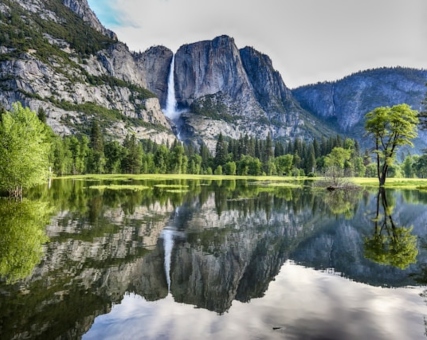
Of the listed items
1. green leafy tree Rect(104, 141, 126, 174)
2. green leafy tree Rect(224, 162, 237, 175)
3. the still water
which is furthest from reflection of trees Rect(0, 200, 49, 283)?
green leafy tree Rect(224, 162, 237, 175)

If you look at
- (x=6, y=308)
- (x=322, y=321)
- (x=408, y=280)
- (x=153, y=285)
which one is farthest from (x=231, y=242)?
(x=6, y=308)

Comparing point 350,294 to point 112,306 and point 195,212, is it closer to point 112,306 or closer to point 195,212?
point 112,306

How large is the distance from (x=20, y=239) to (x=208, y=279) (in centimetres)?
1237

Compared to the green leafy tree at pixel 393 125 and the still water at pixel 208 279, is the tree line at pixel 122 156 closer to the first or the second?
the green leafy tree at pixel 393 125

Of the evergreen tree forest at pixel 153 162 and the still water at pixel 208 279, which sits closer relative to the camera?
the still water at pixel 208 279

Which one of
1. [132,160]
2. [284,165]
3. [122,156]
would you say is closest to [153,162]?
[132,160]

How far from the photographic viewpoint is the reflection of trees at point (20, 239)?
16144 millimetres

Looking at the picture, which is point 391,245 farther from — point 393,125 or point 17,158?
point 393,125

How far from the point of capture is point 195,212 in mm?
37750

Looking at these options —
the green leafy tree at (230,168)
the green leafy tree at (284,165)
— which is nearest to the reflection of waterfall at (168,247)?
the green leafy tree at (284,165)

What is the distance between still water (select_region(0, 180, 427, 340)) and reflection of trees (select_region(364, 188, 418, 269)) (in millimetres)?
77

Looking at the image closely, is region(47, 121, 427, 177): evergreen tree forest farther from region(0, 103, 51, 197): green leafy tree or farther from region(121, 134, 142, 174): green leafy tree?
region(0, 103, 51, 197): green leafy tree

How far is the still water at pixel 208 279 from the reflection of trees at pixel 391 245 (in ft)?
0.25

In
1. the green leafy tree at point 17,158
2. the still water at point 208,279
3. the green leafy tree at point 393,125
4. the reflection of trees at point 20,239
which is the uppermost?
the green leafy tree at point 393,125
